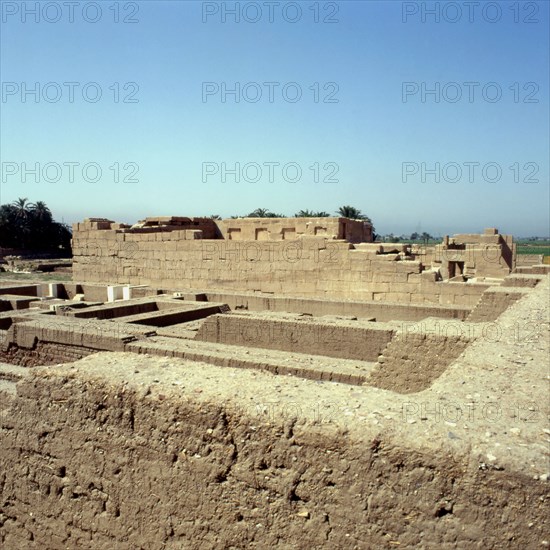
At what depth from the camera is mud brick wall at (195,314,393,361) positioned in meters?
7.98

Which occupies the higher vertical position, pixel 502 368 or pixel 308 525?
pixel 502 368

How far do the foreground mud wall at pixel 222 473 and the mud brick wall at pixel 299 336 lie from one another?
15.7 ft

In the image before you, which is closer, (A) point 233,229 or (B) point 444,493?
(B) point 444,493

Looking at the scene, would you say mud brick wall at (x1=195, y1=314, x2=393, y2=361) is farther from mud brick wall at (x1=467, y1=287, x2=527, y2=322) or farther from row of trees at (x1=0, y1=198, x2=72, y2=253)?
row of trees at (x1=0, y1=198, x2=72, y2=253)

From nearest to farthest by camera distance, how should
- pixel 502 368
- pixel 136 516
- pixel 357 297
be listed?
pixel 136 516
pixel 502 368
pixel 357 297

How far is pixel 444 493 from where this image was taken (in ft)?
7.24

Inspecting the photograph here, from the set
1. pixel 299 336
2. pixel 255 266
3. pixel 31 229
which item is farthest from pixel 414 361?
pixel 31 229

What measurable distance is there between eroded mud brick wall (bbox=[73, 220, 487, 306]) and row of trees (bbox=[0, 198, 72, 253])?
3674 centimetres

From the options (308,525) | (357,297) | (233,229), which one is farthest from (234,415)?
(233,229)

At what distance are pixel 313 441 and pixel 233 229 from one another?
17.8 meters

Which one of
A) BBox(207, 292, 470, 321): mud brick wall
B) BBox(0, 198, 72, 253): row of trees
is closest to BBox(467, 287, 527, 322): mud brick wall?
BBox(207, 292, 470, 321): mud brick wall

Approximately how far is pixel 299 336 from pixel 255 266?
751 centimetres

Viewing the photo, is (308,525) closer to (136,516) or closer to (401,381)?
(136,516)

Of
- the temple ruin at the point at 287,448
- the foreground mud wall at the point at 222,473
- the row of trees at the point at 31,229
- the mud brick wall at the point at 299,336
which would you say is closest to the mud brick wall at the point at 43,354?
the mud brick wall at the point at 299,336
